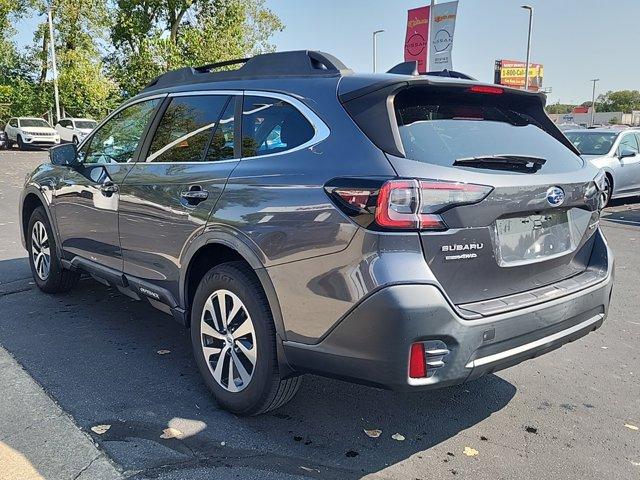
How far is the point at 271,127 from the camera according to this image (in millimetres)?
3080

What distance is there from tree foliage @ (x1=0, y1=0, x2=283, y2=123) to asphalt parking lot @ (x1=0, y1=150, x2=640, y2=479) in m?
31.4

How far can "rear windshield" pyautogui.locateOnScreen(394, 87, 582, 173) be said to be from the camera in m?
2.67

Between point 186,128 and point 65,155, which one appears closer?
point 186,128

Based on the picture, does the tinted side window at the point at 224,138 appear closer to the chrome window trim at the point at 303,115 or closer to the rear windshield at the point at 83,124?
the chrome window trim at the point at 303,115

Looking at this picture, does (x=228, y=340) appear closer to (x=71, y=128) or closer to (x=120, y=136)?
(x=120, y=136)

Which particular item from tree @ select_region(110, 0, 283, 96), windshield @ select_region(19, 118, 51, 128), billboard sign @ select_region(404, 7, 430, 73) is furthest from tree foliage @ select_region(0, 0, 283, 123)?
billboard sign @ select_region(404, 7, 430, 73)

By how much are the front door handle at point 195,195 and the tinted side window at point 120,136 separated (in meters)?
0.91

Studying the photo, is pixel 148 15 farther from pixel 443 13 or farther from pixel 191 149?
pixel 191 149

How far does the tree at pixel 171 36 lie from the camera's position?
1305 inches

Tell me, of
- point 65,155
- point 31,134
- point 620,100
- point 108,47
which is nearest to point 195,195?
point 65,155

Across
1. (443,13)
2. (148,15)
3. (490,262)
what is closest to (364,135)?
(490,262)

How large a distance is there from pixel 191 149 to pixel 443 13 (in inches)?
486

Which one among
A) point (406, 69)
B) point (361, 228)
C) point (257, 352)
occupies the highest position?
point (406, 69)

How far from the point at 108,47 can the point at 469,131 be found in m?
39.5
